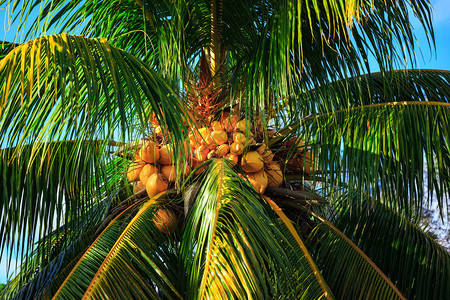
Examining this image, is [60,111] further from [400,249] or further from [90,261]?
[400,249]

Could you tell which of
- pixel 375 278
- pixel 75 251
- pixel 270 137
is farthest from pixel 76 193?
pixel 375 278

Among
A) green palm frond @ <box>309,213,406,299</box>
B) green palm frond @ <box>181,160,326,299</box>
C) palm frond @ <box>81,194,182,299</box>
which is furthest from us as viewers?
green palm frond @ <box>309,213,406,299</box>

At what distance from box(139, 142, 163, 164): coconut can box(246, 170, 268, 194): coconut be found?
0.64 m

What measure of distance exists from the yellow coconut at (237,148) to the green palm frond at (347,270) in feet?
2.54

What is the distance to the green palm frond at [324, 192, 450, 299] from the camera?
3.71 meters

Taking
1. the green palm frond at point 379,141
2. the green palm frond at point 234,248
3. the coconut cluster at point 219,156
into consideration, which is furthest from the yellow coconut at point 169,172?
the green palm frond at point 379,141

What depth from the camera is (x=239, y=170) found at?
3559 mm

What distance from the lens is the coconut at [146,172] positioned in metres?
3.63

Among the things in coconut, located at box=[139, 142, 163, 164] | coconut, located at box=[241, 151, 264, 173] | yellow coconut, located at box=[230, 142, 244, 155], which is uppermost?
coconut, located at box=[139, 142, 163, 164]

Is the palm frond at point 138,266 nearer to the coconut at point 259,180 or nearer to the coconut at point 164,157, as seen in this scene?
the coconut at point 164,157

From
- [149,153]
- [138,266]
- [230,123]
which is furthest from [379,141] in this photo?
[138,266]

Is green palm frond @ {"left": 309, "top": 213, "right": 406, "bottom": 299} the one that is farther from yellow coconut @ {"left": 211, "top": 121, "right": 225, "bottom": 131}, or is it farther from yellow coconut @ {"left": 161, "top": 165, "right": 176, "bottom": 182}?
yellow coconut @ {"left": 161, "top": 165, "right": 176, "bottom": 182}

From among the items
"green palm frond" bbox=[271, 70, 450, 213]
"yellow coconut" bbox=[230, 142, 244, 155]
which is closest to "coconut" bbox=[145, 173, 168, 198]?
"yellow coconut" bbox=[230, 142, 244, 155]

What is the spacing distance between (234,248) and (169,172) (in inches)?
43.5
